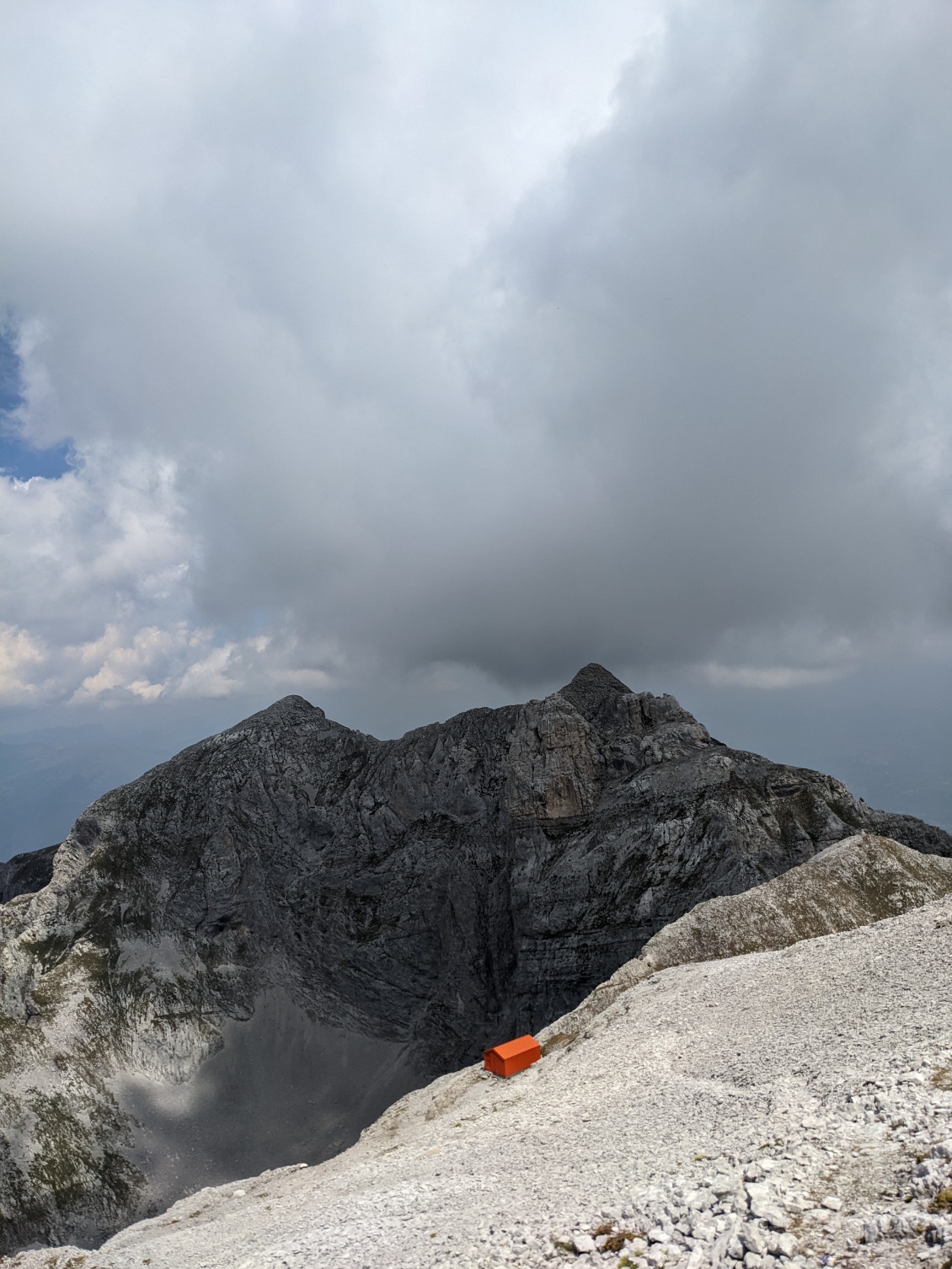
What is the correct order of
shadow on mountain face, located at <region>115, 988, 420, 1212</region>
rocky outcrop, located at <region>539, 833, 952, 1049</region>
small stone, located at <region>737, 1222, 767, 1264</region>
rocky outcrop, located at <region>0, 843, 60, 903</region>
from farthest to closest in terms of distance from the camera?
rocky outcrop, located at <region>0, 843, 60, 903</region>
shadow on mountain face, located at <region>115, 988, 420, 1212</region>
rocky outcrop, located at <region>539, 833, 952, 1049</region>
small stone, located at <region>737, 1222, 767, 1264</region>

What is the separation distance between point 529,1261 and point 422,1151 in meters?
14.8

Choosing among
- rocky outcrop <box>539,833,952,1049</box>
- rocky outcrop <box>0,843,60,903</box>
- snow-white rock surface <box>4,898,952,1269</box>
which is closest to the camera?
snow-white rock surface <box>4,898,952,1269</box>

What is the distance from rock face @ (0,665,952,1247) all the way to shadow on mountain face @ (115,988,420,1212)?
327 mm

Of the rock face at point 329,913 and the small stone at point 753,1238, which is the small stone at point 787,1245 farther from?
the rock face at point 329,913

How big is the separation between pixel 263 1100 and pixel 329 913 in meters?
29.1

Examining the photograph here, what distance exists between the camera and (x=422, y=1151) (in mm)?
25859

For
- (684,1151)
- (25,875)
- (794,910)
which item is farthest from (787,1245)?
(25,875)

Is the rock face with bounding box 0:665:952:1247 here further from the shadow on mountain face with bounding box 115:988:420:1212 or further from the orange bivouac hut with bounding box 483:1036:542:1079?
the orange bivouac hut with bounding box 483:1036:542:1079

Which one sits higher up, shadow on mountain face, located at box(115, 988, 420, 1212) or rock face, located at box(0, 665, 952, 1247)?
rock face, located at box(0, 665, 952, 1247)

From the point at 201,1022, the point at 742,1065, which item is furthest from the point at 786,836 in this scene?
the point at 201,1022

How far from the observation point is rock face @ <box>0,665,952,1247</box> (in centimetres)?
8662

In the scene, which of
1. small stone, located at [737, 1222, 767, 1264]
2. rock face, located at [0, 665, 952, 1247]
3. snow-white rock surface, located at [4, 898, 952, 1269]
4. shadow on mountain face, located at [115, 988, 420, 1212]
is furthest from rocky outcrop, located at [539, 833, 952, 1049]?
shadow on mountain face, located at [115, 988, 420, 1212]

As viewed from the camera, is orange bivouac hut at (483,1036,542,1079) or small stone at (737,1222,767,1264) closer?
small stone at (737,1222,767,1264)

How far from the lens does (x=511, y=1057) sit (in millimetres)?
35156
